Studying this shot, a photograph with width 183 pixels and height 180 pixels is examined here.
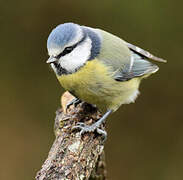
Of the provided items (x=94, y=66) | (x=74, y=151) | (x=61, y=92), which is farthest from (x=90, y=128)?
(x=61, y=92)

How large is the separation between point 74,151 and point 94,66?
432 millimetres

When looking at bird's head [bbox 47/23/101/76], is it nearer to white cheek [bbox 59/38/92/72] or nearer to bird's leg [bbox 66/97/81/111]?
white cheek [bbox 59/38/92/72]

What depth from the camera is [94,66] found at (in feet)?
6.95

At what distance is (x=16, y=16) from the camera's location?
3.15 m

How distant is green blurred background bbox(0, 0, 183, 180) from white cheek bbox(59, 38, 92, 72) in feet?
3.42

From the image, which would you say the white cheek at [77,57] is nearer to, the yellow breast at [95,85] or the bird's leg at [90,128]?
the yellow breast at [95,85]

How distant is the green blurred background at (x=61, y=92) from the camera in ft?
10.2

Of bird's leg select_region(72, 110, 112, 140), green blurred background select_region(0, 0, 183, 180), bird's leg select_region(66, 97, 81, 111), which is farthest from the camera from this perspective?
green blurred background select_region(0, 0, 183, 180)

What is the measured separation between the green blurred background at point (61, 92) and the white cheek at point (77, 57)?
1.04m

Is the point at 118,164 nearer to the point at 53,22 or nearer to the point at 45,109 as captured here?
the point at 45,109

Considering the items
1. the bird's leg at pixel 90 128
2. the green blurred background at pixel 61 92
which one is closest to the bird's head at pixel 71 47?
the bird's leg at pixel 90 128

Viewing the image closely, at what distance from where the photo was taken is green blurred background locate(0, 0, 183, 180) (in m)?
3.10

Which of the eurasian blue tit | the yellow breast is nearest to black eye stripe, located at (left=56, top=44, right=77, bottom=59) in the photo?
the eurasian blue tit

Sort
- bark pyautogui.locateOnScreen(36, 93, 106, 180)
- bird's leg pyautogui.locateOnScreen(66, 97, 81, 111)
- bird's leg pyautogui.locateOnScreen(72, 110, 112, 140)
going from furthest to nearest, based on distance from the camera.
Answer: bird's leg pyautogui.locateOnScreen(66, 97, 81, 111), bird's leg pyautogui.locateOnScreen(72, 110, 112, 140), bark pyautogui.locateOnScreen(36, 93, 106, 180)
